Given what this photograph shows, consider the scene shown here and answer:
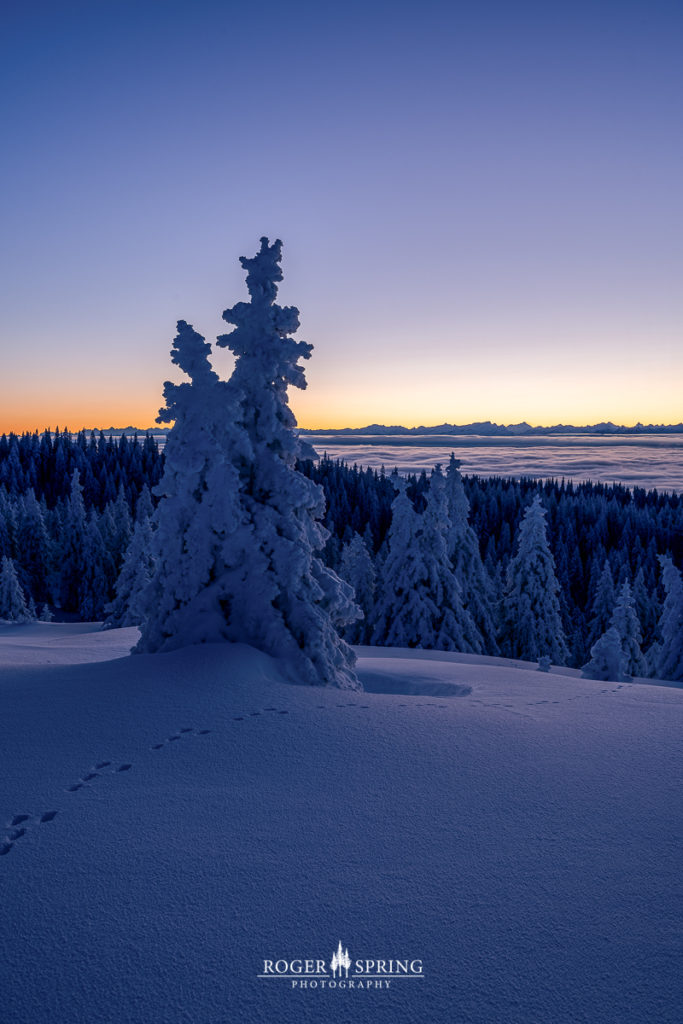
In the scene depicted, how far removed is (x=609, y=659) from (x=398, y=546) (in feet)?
51.2

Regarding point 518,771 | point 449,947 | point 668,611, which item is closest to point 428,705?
point 518,771

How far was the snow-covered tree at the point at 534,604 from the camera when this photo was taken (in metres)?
35.8

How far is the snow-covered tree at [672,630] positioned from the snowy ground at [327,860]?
2647 centimetres

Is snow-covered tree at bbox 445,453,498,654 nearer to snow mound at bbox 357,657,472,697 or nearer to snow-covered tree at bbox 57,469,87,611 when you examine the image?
snow mound at bbox 357,657,472,697

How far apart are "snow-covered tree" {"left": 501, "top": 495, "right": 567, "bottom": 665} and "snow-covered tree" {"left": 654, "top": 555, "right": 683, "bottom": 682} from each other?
→ 658 cm

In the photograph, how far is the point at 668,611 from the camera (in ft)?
100

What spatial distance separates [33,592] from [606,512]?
9643 cm

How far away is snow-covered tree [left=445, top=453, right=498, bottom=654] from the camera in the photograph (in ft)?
120

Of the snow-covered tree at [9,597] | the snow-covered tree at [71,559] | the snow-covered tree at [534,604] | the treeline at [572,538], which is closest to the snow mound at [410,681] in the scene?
the snow-covered tree at [534,604]

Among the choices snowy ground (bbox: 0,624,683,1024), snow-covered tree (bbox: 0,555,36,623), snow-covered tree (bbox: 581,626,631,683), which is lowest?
snow-covered tree (bbox: 0,555,36,623)

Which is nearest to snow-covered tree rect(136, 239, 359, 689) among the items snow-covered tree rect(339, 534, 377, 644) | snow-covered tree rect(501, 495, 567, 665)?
snow-covered tree rect(501, 495, 567, 665)

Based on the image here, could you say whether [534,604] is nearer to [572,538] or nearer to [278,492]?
[278,492]

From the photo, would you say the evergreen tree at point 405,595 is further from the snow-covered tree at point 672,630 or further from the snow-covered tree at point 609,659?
the snow-covered tree at point 609,659

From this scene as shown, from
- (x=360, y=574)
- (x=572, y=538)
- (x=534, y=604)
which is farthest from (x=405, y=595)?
(x=572, y=538)
